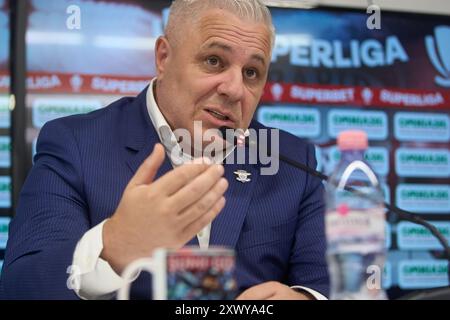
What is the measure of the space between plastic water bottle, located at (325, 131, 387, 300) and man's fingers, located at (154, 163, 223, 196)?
203 mm

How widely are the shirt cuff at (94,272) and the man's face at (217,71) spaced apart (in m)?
0.60

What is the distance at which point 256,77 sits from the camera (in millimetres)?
1662

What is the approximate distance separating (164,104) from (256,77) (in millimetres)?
248

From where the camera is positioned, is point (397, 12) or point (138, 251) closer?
point (138, 251)

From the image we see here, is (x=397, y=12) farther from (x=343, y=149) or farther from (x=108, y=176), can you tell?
(x=343, y=149)

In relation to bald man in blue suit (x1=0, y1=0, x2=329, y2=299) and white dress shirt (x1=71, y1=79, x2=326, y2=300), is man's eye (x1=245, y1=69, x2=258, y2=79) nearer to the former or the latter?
bald man in blue suit (x1=0, y1=0, x2=329, y2=299)

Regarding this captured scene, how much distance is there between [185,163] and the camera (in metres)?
1.26

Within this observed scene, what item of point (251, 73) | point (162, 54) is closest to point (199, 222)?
point (251, 73)

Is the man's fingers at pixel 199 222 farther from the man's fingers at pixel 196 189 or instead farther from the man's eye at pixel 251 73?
the man's eye at pixel 251 73

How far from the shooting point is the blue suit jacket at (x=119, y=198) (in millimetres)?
1321

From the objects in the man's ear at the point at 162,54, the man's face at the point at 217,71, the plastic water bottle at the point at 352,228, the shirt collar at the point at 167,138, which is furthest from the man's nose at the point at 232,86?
the plastic water bottle at the point at 352,228

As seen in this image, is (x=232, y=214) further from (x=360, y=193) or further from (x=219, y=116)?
(x=360, y=193)

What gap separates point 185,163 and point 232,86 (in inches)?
13.8

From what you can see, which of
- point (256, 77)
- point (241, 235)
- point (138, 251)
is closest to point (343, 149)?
point (138, 251)
